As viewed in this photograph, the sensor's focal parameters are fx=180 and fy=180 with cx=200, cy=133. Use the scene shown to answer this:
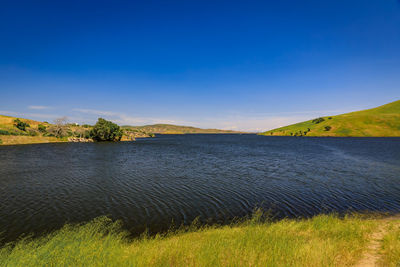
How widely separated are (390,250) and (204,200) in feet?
40.9

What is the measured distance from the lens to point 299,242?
8383 mm

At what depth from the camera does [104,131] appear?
3553 inches

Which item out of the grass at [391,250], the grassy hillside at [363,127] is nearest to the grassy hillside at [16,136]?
the grass at [391,250]

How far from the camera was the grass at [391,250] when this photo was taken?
7211 millimetres

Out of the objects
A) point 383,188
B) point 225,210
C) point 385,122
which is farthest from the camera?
point 385,122

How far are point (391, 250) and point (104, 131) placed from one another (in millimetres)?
99933

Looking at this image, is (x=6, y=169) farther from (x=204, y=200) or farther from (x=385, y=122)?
(x=385, y=122)

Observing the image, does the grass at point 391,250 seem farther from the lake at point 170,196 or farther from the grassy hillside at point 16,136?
the grassy hillside at point 16,136

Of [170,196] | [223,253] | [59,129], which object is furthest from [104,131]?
[223,253]

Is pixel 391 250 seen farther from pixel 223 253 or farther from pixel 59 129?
pixel 59 129

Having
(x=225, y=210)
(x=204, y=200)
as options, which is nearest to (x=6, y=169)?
(x=204, y=200)

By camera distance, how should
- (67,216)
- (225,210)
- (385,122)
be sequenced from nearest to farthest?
(67,216) → (225,210) → (385,122)

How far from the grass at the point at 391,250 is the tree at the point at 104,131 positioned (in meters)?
98.8

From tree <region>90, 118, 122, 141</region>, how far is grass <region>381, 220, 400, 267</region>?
9879 cm
